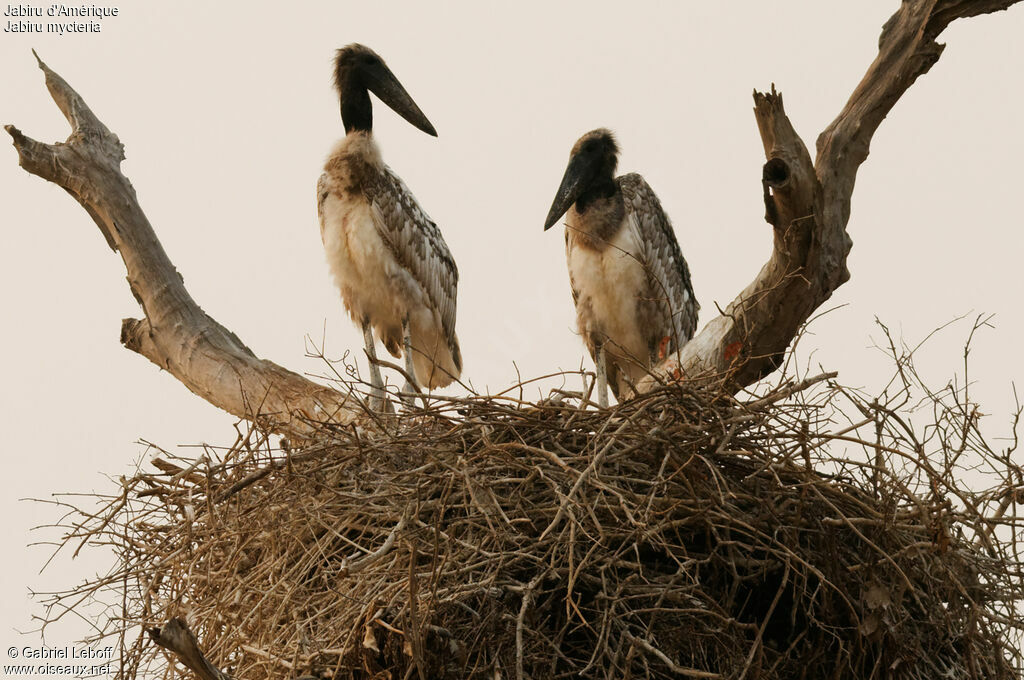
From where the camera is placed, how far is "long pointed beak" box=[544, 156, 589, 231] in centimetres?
548

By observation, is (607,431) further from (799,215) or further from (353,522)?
(799,215)

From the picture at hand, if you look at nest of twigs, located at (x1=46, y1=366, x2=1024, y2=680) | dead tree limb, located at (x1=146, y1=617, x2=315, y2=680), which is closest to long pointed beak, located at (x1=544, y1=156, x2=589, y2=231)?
nest of twigs, located at (x1=46, y1=366, x2=1024, y2=680)

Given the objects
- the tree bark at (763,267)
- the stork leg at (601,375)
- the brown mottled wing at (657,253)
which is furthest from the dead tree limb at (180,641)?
the brown mottled wing at (657,253)

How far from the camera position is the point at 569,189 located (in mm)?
5512

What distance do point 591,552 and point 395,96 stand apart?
3135 millimetres

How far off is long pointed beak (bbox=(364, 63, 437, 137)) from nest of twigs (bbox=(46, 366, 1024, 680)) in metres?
2.36

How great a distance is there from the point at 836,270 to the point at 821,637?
140cm

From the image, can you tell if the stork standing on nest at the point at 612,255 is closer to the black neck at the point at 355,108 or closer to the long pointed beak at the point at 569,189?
the long pointed beak at the point at 569,189

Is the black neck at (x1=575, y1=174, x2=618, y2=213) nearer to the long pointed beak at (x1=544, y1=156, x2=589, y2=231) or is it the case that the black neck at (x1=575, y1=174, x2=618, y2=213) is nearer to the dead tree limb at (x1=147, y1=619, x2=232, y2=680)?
the long pointed beak at (x1=544, y1=156, x2=589, y2=231)

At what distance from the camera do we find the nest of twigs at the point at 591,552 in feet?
9.93

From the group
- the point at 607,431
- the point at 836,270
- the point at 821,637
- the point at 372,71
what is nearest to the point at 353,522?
the point at 607,431

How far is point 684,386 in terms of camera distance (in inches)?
133

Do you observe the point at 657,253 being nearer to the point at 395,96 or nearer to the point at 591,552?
the point at 395,96

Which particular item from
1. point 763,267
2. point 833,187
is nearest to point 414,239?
point 763,267
